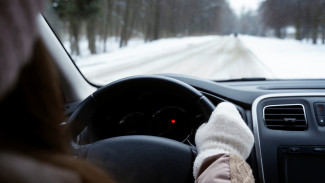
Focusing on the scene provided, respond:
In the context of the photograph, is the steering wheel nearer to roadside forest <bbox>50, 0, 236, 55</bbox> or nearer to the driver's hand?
the driver's hand

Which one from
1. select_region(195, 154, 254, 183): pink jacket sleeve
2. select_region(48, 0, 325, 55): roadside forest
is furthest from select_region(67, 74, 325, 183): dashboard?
select_region(48, 0, 325, 55): roadside forest

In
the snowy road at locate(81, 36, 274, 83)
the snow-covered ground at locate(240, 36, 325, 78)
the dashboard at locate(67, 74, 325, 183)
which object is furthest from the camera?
the snowy road at locate(81, 36, 274, 83)

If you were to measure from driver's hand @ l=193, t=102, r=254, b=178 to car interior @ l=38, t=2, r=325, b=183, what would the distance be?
0.32m

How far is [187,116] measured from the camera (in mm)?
2615

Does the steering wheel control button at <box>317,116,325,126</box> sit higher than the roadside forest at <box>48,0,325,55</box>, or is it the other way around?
the roadside forest at <box>48,0,325,55</box>

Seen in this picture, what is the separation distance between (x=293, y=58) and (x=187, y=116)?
202 cm

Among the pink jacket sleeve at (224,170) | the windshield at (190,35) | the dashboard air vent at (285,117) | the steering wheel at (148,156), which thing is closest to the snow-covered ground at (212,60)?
the windshield at (190,35)

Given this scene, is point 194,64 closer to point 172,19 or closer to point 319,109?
point 172,19

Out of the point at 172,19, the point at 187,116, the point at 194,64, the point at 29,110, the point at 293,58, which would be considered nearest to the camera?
the point at 29,110

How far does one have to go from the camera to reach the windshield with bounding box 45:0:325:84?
369 centimetres

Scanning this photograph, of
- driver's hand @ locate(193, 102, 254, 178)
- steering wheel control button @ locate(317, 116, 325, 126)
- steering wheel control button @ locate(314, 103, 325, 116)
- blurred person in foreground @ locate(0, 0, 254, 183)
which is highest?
blurred person in foreground @ locate(0, 0, 254, 183)

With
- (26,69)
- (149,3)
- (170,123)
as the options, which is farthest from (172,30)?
(26,69)

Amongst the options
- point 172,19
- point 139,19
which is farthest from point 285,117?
point 139,19

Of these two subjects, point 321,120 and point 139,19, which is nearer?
point 321,120
